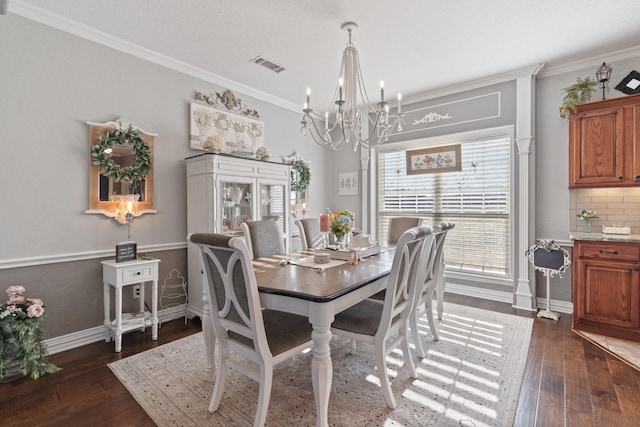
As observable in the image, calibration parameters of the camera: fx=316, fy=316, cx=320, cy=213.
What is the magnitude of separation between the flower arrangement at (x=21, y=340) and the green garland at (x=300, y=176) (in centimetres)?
316

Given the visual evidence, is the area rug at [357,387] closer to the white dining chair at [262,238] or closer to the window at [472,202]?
the white dining chair at [262,238]

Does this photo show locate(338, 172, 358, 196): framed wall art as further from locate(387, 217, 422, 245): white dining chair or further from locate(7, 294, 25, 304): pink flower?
locate(7, 294, 25, 304): pink flower

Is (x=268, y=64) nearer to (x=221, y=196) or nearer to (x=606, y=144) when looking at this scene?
(x=221, y=196)

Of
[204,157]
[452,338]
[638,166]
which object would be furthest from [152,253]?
[638,166]

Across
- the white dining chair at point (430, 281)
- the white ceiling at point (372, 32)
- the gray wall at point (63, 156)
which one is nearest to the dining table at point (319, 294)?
the white dining chair at point (430, 281)

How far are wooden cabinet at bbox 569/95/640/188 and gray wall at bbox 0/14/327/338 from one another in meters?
4.21

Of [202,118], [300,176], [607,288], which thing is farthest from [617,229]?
[202,118]

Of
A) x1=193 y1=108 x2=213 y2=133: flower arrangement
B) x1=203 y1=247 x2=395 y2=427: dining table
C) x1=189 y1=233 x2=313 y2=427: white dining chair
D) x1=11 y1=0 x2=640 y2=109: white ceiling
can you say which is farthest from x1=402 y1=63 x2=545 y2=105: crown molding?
x1=189 y1=233 x2=313 y2=427: white dining chair

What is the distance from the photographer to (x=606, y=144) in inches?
120

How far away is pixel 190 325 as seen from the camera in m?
3.25

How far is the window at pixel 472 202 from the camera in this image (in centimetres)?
397

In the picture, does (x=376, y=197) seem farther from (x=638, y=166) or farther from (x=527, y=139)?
(x=638, y=166)

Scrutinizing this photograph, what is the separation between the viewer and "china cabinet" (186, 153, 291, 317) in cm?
321

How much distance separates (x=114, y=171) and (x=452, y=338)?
3429 mm
